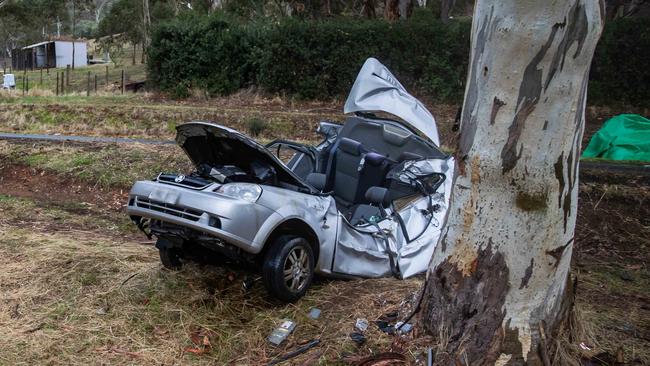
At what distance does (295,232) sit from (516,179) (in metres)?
1.88

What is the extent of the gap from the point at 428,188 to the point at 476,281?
2797 millimetres

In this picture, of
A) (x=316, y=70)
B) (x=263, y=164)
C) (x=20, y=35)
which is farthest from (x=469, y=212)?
(x=20, y=35)

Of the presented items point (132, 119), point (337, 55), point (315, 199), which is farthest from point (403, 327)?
point (337, 55)

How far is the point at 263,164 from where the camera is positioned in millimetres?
4855

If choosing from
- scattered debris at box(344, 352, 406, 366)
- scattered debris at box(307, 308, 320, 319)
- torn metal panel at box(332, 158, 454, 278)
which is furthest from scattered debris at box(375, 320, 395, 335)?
torn metal panel at box(332, 158, 454, 278)

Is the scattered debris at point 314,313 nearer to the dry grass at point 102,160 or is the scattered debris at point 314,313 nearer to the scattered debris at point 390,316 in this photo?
the scattered debris at point 390,316

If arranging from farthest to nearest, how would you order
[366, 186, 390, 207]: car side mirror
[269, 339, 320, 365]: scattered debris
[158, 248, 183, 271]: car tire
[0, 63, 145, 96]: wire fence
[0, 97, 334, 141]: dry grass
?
1. [0, 63, 145, 96]: wire fence
2. [0, 97, 334, 141]: dry grass
3. [366, 186, 390, 207]: car side mirror
4. [158, 248, 183, 271]: car tire
5. [269, 339, 320, 365]: scattered debris

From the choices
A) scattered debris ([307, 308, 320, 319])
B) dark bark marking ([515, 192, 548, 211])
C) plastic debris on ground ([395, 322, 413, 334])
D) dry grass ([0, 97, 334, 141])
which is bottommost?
dry grass ([0, 97, 334, 141])

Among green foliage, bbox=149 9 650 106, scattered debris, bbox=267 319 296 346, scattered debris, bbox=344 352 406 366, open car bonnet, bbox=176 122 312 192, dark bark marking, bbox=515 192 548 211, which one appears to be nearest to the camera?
dark bark marking, bbox=515 192 548 211

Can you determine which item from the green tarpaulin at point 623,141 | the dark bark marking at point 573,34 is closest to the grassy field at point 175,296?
the dark bark marking at point 573,34

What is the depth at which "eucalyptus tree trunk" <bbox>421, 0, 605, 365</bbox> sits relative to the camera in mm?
3262

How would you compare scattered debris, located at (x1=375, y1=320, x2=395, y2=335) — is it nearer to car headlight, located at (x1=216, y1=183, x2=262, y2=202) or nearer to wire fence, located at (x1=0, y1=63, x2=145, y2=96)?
car headlight, located at (x1=216, y1=183, x2=262, y2=202)

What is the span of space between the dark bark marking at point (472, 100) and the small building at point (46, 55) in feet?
180

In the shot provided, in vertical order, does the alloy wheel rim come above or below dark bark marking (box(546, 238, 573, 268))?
below
